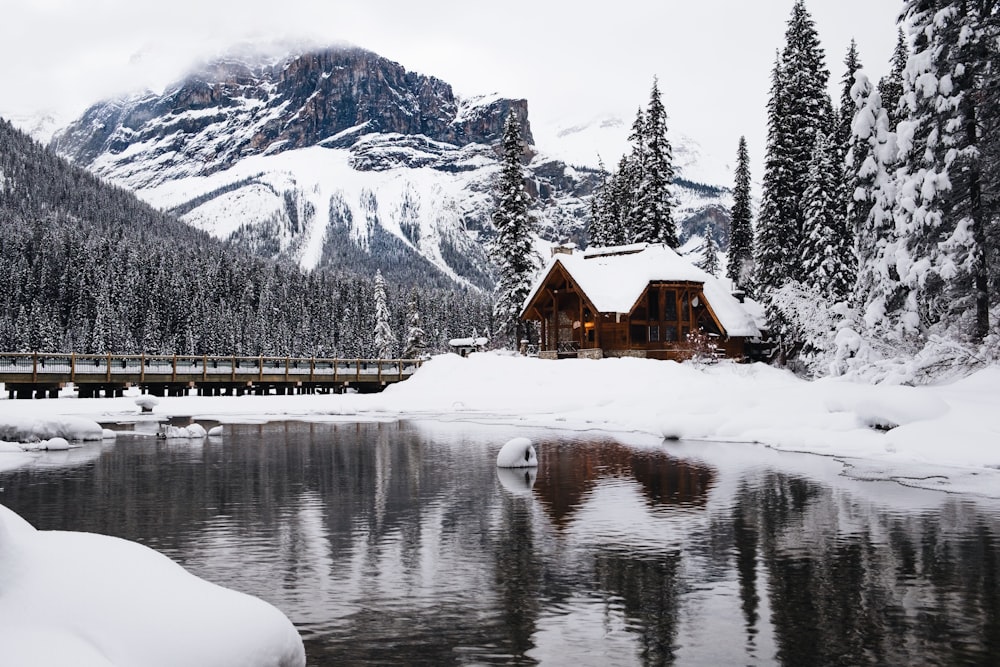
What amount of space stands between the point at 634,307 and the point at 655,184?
558 inches

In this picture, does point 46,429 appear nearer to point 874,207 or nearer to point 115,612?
point 115,612

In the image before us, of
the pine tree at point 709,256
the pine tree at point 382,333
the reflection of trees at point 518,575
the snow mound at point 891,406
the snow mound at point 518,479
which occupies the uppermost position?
→ the pine tree at point 709,256

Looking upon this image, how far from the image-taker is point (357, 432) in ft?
104

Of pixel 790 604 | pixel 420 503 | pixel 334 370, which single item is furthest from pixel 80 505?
pixel 334 370

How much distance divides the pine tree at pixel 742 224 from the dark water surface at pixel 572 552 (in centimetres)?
4511

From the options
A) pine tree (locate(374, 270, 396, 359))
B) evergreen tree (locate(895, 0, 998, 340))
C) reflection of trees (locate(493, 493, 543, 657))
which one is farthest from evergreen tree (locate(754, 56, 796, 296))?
pine tree (locate(374, 270, 396, 359))

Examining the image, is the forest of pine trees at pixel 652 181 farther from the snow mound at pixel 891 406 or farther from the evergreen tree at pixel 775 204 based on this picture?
the snow mound at pixel 891 406

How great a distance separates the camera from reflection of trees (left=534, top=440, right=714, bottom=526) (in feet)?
54.0

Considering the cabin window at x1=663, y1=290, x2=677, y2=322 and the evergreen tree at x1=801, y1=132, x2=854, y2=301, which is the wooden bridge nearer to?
the cabin window at x1=663, y1=290, x2=677, y2=322

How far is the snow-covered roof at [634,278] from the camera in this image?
4988cm

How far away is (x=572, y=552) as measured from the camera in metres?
12.2

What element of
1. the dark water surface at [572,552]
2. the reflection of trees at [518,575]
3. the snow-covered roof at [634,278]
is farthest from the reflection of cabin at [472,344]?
the reflection of trees at [518,575]

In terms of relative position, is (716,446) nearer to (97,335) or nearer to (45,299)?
(97,335)

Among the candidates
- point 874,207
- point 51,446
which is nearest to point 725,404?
point 874,207
